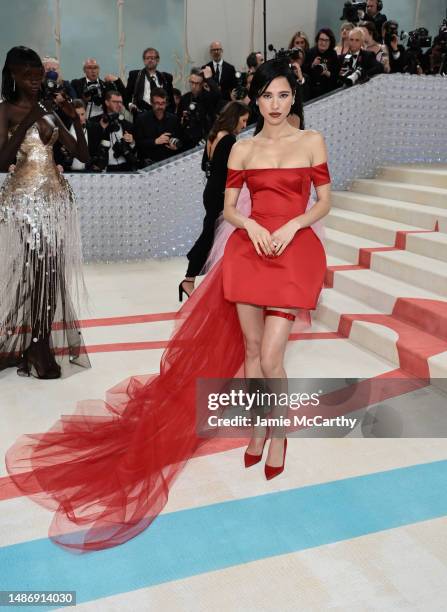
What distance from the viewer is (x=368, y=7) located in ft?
27.1

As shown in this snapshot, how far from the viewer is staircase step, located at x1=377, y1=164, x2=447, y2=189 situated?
6195 mm

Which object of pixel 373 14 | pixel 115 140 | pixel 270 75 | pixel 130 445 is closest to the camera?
pixel 270 75

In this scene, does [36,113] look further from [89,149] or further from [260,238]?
[89,149]

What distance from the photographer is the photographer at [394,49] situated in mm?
7703

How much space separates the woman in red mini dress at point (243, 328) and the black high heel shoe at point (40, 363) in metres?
0.81

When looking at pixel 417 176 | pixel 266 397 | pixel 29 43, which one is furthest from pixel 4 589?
pixel 29 43

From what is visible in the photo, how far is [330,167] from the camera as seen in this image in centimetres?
704

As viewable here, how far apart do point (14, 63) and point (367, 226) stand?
3.57 m

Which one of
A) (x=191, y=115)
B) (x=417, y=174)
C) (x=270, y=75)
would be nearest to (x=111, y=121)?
(x=191, y=115)

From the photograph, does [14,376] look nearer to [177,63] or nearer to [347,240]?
[347,240]

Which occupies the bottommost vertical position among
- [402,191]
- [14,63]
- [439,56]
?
[402,191]

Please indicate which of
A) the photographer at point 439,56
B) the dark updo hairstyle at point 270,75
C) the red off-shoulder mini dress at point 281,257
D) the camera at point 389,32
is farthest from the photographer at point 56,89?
the photographer at point 439,56

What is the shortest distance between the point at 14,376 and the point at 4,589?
1.85 meters

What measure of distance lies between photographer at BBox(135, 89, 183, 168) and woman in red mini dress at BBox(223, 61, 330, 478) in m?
4.72
